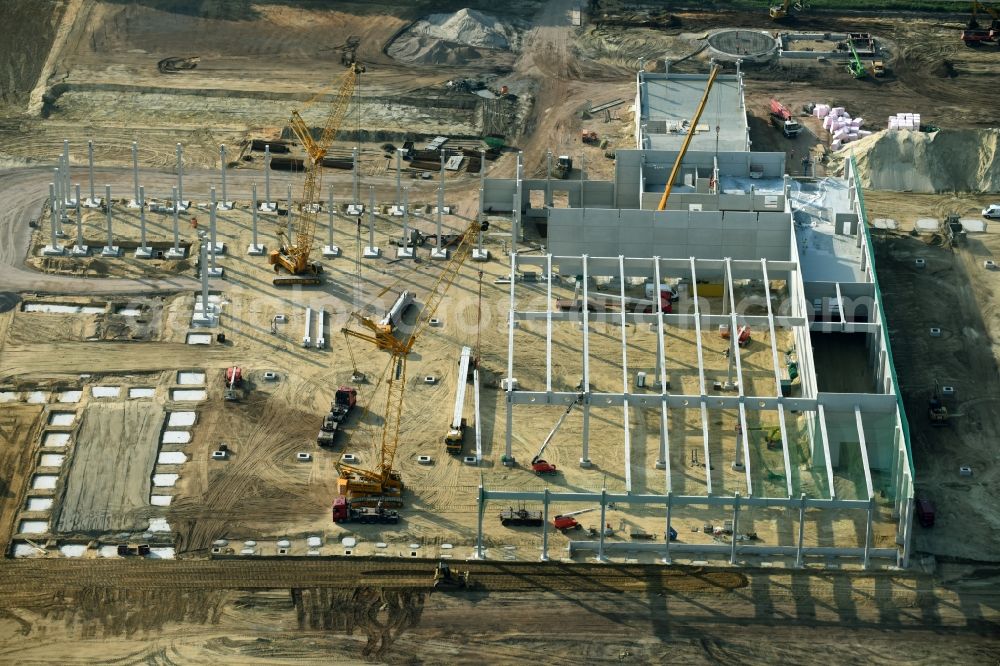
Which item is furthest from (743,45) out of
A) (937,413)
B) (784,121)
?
(937,413)

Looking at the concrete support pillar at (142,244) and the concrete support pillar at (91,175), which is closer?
the concrete support pillar at (142,244)

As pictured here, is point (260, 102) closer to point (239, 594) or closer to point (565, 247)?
Result: point (565, 247)

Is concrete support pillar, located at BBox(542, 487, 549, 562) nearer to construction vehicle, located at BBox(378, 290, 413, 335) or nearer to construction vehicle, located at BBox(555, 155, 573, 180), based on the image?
construction vehicle, located at BBox(378, 290, 413, 335)

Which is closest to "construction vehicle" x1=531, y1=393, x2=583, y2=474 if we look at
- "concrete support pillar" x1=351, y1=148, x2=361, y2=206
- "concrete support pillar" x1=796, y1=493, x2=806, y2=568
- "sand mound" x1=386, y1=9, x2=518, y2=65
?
"concrete support pillar" x1=796, y1=493, x2=806, y2=568

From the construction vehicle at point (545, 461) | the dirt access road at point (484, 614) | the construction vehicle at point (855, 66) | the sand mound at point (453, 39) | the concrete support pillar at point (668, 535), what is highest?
the sand mound at point (453, 39)

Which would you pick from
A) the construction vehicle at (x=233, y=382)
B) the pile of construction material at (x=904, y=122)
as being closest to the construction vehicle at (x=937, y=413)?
the pile of construction material at (x=904, y=122)

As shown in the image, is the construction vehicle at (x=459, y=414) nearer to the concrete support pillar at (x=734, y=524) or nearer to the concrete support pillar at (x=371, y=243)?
the concrete support pillar at (x=371, y=243)

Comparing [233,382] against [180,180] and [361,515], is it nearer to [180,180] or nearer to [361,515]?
[361,515]
